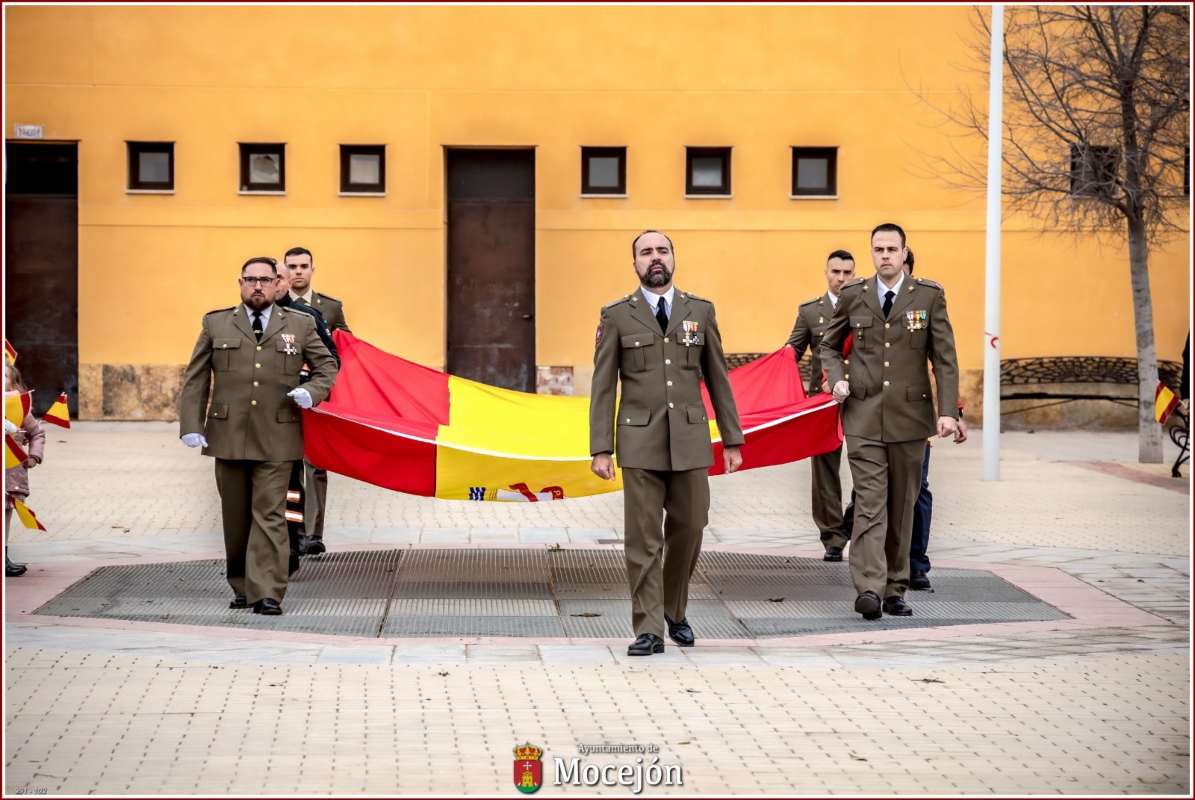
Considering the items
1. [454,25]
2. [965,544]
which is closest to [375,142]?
[454,25]

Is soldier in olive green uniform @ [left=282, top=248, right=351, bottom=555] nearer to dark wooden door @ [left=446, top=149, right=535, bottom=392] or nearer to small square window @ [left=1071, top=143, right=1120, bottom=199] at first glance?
small square window @ [left=1071, top=143, right=1120, bottom=199]

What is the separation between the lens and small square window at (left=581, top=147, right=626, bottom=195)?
2723 centimetres

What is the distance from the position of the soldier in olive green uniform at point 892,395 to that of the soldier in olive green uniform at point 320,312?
3.98 metres

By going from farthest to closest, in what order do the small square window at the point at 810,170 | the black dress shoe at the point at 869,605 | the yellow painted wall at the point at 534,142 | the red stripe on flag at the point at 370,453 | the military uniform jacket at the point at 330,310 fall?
1. the small square window at the point at 810,170
2. the yellow painted wall at the point at 534,142
3. the military uniform jacket at the point at 330,310
4. the red stripe on flag at the point at 370,453
5. the black dress shoe at the point at 869,605

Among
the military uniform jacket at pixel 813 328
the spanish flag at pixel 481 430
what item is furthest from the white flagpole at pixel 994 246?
the spanish flag at pixel 481 430

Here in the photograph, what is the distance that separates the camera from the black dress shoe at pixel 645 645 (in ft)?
28.4

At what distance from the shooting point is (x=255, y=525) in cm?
1002

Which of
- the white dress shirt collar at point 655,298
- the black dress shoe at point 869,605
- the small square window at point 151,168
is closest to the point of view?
the white dress shirt collar at point 655,298

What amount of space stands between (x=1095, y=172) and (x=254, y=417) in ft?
43.4

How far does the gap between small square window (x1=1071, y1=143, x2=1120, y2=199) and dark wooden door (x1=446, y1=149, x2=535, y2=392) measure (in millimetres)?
9628

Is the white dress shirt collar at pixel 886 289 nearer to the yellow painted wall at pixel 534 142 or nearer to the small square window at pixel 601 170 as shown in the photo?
the yellow painted wall at pixel 534 142

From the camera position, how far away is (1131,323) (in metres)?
27.2

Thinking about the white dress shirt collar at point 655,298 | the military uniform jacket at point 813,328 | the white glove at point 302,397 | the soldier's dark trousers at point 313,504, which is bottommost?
the soldier's dark trousers at point 313,504

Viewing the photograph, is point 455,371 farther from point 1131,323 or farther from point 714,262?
point 1131,323
